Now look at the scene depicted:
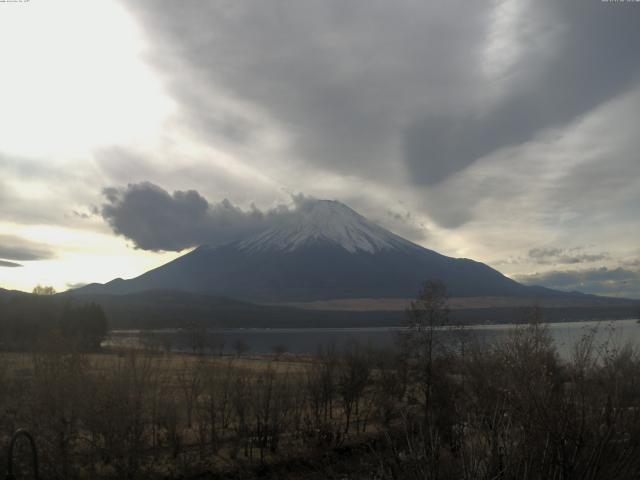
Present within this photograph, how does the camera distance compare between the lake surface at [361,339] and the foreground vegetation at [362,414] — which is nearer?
the foreground vegetation at [362,414]

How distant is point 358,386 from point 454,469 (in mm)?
19141

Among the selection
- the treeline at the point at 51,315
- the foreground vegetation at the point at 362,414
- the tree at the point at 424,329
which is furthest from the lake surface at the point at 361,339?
the treeline at the point at 51,315

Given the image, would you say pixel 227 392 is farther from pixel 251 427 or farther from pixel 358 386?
pixel 358 386

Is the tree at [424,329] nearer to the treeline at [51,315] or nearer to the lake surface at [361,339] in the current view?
the lake surface at [361,339]

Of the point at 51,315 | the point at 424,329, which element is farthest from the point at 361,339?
the point at 424,329

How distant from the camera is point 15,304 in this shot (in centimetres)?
7125

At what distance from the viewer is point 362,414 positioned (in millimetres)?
27750

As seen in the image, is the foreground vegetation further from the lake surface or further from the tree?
the lake surface

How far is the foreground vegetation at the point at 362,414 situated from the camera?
20.2ft

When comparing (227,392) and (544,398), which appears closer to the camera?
(544,398)

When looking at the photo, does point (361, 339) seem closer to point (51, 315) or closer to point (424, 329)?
point (51, 315)

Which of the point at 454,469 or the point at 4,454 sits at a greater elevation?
the point at 454,469

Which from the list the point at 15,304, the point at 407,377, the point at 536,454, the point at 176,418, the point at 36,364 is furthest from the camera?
the point at 15,304

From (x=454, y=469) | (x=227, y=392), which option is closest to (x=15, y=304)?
(x=227, y=392)
